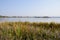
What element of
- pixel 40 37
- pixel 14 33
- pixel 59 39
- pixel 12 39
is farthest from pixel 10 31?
pixel 59 39

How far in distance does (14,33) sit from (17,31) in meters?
0.11

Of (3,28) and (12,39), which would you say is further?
(3,28)

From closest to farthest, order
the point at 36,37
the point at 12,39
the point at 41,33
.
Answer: the point at 12,39
the point at 36,37
the point at 41,33

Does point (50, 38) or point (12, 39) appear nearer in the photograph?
point (12, 39)

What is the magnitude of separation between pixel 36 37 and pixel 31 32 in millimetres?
318

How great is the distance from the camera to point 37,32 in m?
5.50

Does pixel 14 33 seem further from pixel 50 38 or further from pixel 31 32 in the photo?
pixel 50 38

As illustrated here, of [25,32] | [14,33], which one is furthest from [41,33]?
[14,33]

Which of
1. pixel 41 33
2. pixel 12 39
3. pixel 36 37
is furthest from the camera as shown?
pixel 41 33

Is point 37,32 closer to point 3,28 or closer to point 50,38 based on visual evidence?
point 50,38

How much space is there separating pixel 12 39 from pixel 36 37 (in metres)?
0.76

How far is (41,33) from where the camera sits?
550 centimetres

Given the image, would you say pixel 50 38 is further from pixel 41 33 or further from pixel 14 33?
pixel 14 33

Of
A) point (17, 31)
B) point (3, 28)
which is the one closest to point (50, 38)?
point (17, 31)
